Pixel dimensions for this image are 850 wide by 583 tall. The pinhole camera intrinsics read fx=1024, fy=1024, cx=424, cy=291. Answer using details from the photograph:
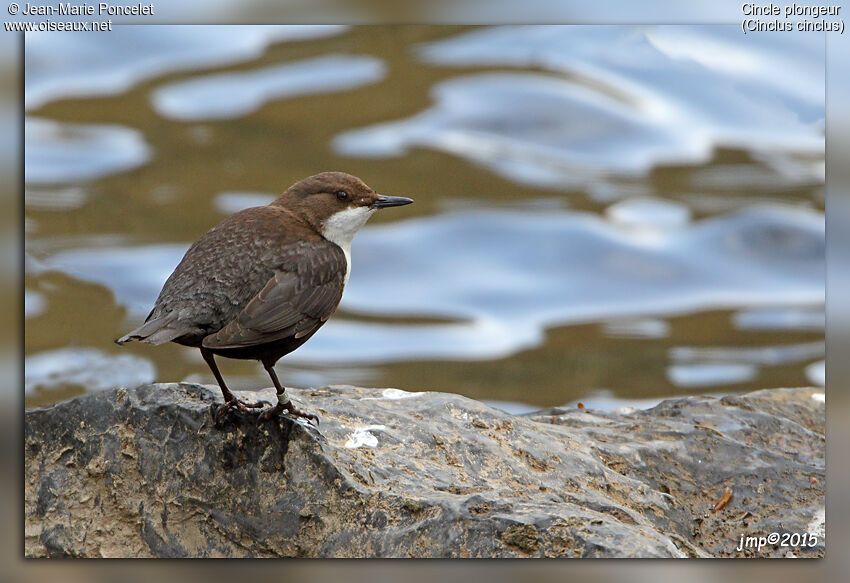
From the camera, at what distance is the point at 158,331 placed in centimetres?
346

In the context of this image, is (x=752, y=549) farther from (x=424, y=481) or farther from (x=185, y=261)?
(x=185, y=261)

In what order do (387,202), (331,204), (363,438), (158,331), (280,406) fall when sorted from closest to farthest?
(158,331)
(280,406)
(363,438)
(331,204)
(387,202)

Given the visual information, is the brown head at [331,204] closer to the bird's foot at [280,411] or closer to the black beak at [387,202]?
the black beak at [387,202]

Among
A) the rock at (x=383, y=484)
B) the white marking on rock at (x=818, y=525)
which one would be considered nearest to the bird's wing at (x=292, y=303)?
the rock at (x=383, y=484)

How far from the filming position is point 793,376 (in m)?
7.83

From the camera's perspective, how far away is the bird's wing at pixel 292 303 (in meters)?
Result: 3.55

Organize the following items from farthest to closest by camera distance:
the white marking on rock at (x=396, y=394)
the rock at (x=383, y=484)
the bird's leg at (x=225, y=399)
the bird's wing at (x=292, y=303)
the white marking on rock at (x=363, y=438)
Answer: the white marking on rock at (x=396, y=394) → the white marking on rock at (x=363, y=438) → the bird's leg at (x=225, y=399) → the bird's wing at (x=292, y=303) → the rock at (x=383, y=484)

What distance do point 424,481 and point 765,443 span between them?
196cm

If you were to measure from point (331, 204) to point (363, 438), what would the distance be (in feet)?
3.24

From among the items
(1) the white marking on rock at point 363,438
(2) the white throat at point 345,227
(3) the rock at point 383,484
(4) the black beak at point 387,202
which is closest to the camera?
(3) the rock at point 383,484

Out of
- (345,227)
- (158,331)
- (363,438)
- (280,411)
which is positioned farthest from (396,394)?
(158,331)

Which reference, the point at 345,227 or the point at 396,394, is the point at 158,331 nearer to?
the point at 345,227

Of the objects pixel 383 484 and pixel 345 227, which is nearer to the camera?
pixel 383 484

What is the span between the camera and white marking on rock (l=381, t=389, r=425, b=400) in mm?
4645
